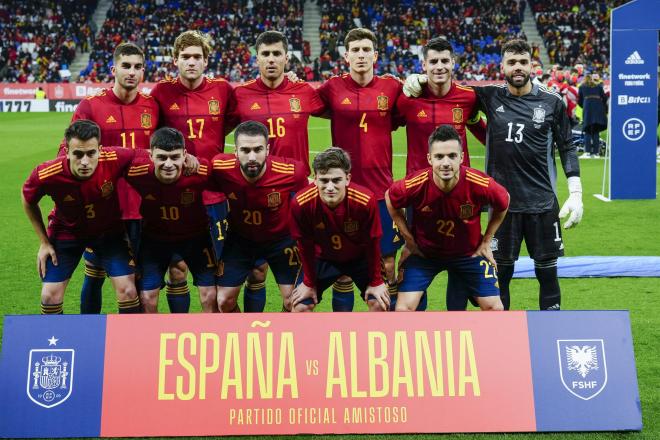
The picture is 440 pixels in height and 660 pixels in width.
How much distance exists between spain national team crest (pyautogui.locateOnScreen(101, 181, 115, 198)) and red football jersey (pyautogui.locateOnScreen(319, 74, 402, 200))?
1.84 meters

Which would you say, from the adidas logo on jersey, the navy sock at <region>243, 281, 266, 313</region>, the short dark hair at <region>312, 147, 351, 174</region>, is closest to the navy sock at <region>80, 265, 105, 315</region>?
the navy sock at <region>243, 281, 266, 313</region>

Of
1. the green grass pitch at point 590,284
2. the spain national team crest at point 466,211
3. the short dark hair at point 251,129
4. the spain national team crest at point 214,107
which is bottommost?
the green grass pitch at point 590,284

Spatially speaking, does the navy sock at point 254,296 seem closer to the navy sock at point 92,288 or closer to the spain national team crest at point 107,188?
the navy sock at point 92,288

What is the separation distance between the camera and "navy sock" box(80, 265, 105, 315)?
656 centimetres

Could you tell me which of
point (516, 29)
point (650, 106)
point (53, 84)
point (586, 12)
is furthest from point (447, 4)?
point (650, 106)

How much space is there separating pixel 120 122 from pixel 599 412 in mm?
4053

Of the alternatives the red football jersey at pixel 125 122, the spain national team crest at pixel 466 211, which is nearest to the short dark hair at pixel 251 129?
the red football jersey at pixel 125 122

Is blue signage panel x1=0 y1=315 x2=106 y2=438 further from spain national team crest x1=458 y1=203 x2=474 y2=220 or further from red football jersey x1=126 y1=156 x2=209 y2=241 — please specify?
spain national team crest x1=458 y1=203 x2=474 y2=220

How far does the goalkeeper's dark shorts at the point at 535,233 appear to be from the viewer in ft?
20.6

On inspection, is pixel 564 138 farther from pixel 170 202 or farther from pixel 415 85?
pixel 170 202

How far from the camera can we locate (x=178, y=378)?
15.1 ft

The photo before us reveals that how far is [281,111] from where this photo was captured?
6477 millimetres

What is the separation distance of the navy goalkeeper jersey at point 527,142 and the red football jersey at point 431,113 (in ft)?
0.66

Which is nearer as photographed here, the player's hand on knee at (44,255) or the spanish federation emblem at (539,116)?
the player's hand on knee at (44,255)
